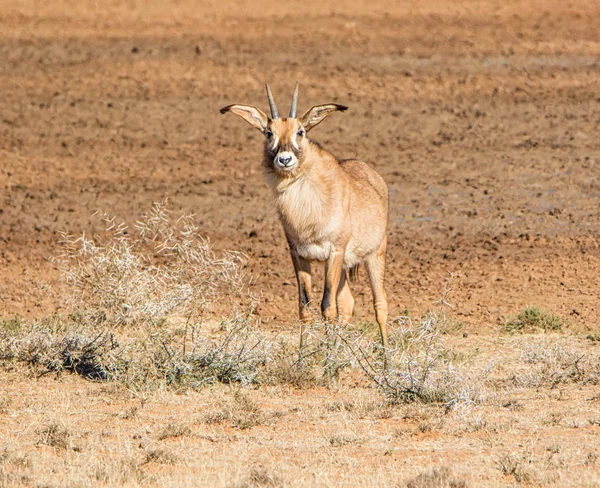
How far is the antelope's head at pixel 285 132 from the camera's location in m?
10.0

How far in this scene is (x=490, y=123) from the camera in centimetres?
1927

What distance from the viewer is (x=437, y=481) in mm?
6910

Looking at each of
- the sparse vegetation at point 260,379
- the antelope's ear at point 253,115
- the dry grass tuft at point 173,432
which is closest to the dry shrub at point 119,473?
the sparse vegetation at point 260,379

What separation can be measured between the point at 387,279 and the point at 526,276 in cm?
157

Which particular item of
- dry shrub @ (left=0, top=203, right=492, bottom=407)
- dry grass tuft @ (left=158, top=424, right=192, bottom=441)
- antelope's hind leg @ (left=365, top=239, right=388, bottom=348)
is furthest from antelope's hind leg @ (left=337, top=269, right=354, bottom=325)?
dry grass tuft @ (left=158, top=424, right=192, bottom=441)

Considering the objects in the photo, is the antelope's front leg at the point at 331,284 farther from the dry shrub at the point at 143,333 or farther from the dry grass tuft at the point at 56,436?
the dry grass tuft at the point at 56,436

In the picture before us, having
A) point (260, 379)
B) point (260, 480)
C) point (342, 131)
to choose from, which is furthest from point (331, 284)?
point (342, 131)

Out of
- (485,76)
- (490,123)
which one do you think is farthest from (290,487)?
(485,76)

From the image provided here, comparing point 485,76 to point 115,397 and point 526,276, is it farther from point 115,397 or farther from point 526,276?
point 115,397

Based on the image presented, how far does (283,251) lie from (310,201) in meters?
4.32

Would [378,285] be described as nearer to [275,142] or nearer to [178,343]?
[275,142]

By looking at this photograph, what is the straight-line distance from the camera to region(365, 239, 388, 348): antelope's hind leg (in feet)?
35.5

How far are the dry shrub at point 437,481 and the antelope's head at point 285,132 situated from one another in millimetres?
3684

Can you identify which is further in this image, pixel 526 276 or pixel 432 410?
pixel 526 276
